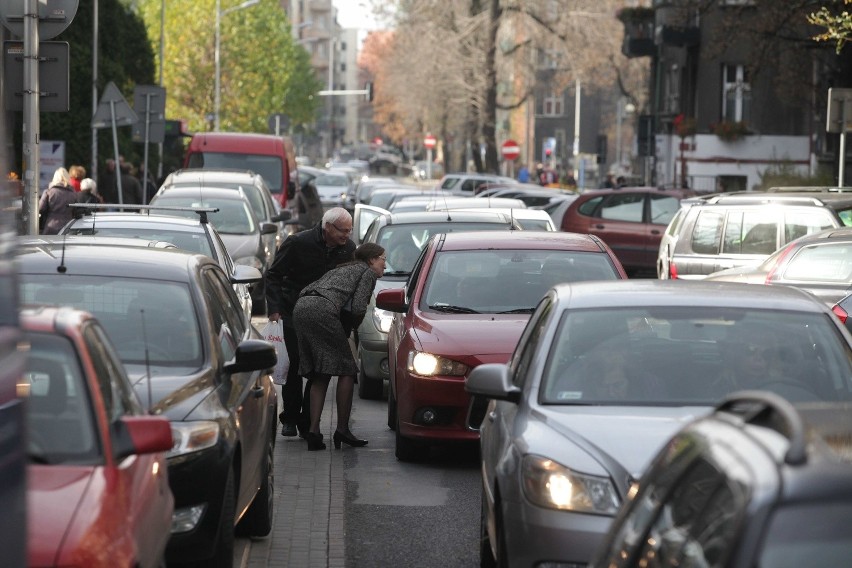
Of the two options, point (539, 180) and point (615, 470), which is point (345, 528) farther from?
point (539, 180)

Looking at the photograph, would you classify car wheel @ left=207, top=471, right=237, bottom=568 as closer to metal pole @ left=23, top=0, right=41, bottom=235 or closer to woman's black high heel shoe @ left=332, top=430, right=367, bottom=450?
woman's black high heel shoe @ left=332, top=430, right=367, bottom=450

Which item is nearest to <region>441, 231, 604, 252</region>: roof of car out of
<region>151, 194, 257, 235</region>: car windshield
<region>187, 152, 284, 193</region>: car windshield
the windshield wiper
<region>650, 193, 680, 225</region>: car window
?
the windshield wiper

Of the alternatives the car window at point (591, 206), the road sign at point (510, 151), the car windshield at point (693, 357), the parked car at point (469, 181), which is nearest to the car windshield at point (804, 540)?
the car windshield at point (693, 357)

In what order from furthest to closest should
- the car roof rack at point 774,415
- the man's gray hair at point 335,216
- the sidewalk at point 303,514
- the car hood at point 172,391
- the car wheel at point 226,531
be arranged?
1. the man's gray hair at point 335,216
2. the sidewalk at point 303,514
3. the car hood at point 172,391
4. the car wheel at point 226,531
5. the car roof rack at point 774,415

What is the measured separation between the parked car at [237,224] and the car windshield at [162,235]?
5961mm

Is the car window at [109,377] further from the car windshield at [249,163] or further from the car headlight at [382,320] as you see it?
the car windshield at [249,163]

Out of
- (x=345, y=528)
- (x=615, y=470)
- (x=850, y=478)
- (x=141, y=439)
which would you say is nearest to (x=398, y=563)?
(x=345, y=528)

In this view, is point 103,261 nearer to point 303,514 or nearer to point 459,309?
point 303,514

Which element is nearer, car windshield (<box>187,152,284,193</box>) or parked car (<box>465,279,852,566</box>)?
parked car (<box>465,279,852,566</box>)

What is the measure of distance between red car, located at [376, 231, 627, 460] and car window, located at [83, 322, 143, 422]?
489 cm

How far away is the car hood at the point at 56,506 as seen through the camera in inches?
172

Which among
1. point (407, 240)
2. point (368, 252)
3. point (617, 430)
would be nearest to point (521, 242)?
point (368, 252)

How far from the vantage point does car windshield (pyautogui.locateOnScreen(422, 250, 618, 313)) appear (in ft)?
38.8

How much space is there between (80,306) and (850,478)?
566cm
